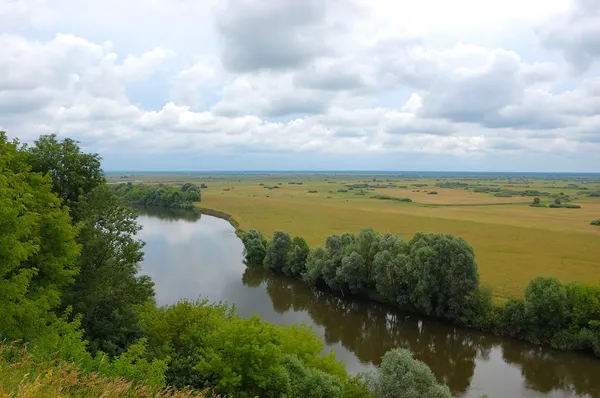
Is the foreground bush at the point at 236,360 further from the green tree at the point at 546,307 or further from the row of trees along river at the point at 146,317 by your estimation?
the green tree at the point at 546,307

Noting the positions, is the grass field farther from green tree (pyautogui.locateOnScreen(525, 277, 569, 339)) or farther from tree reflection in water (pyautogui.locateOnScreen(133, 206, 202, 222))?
tree reflection in water (pyautogui.locateOnScreen(133, 206, 202, 222))

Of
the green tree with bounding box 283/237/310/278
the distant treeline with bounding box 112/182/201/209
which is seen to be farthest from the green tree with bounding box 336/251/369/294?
the distant treeline with bounding box 112/182/201/209

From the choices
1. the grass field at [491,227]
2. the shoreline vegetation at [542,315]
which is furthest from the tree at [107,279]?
the grass field at [491,227]

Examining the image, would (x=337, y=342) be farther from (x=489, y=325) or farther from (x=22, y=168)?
(x=22, y=168)

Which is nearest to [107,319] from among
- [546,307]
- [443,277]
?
[443,277]

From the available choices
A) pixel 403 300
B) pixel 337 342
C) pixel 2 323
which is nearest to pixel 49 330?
pixel 2 323

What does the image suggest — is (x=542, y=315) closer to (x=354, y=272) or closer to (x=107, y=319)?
(x=354, y=272)

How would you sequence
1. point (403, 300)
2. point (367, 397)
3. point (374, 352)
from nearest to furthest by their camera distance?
point (367, 397) → point (374, 352) → point (403, 300)
